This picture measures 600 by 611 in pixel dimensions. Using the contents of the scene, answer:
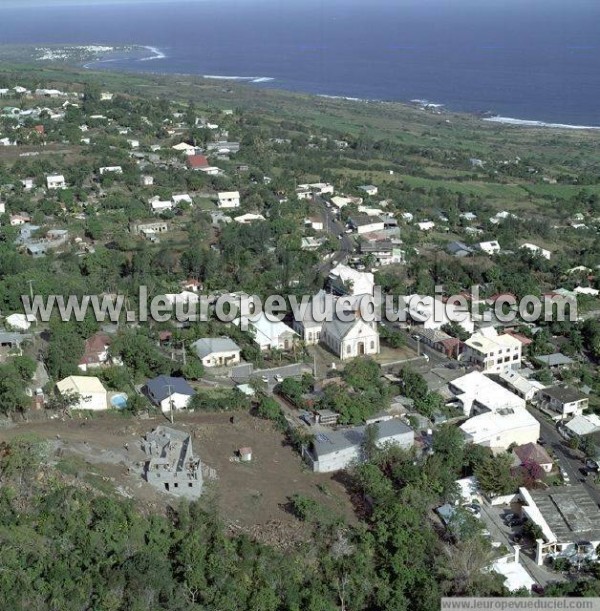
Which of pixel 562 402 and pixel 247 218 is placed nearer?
pixel 562 402

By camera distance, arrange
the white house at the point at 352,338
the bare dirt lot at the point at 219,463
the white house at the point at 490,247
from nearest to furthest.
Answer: the bare dirt lot at the point at 219,463 < the white house at the point at 352,338 < the white house at the point at 490,247

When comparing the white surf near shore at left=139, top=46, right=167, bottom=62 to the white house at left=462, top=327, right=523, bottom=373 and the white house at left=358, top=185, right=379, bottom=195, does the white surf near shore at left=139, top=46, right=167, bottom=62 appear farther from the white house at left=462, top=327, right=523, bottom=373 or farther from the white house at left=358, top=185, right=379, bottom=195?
the white house at left=462, top=327, right=523, bottom=373

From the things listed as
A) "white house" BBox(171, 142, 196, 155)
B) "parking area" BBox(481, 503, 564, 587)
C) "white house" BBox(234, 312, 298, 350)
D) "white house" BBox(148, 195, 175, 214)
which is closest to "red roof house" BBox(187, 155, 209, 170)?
"white house" BBox(171, 142, 196, 155)

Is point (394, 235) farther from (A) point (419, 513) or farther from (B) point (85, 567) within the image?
(B) point (85, 567)

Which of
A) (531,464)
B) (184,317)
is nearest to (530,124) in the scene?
(184,317)

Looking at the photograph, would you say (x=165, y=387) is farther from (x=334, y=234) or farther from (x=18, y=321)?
(x=334, y=234)

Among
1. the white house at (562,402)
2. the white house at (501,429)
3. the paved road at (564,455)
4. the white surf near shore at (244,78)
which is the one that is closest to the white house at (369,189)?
the white house at (562,402)

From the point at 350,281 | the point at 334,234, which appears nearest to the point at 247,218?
the point at 334,234

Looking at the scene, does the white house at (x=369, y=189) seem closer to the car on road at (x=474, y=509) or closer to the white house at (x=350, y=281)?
the white house at (x=350, y=281)
